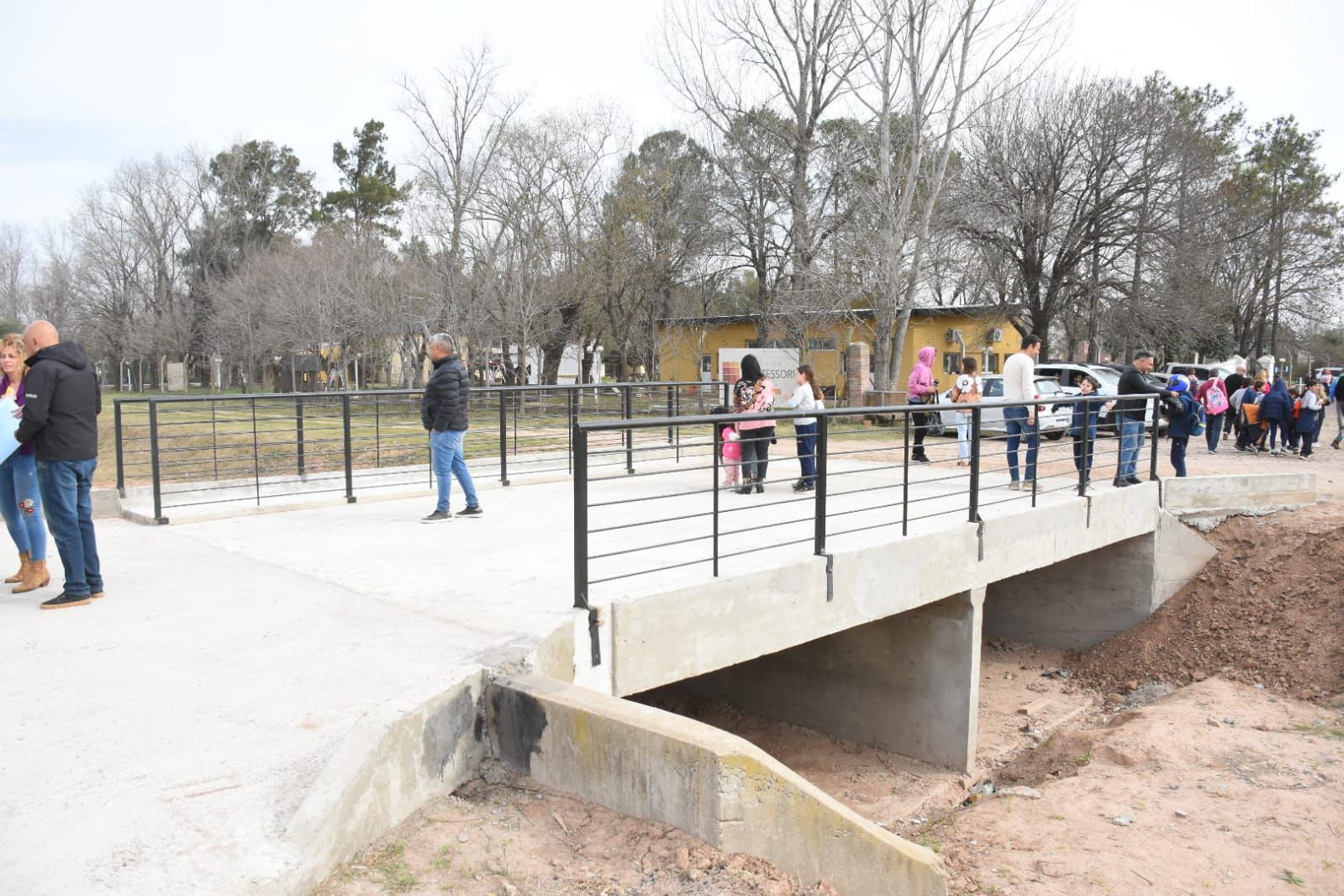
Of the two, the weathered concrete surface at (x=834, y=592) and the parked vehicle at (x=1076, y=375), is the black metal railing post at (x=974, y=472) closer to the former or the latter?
the weathered concrete surface at (x=834, y=592)

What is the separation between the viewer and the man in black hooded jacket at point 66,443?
5.55 meters

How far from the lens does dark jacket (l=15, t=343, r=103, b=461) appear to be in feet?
18.1

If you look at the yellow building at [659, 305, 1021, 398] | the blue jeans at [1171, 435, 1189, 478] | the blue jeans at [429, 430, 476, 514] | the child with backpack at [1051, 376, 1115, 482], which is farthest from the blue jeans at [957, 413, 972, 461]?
the yellow building at [659, 305, 1021, 398]

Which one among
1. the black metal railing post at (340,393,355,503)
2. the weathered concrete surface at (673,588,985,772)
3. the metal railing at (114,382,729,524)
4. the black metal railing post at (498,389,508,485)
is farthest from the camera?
the black metal railing post at (498,389,508,485)

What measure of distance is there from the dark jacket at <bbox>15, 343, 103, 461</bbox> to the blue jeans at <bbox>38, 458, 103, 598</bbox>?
0.28ft

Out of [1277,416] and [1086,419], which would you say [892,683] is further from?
[1277,416]

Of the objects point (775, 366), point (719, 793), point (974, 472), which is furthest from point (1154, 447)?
point (775, 366)

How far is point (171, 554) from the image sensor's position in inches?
279

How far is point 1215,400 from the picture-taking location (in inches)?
692

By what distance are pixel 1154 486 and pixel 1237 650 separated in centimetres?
196

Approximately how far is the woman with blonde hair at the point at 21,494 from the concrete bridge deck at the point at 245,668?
221 millimetres

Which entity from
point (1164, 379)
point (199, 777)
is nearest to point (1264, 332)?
point (1164, 379)

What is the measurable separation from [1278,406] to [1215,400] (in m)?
1.15

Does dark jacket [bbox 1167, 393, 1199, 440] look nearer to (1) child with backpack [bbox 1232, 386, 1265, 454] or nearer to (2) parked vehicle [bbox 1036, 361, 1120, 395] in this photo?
(1) child with backpack [bbox 1232, 386, 1265, 454]
